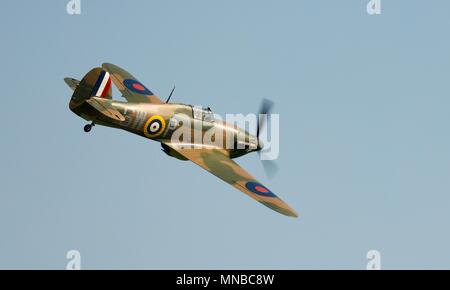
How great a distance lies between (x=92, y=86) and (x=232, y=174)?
223 inches

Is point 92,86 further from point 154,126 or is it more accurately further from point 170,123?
point 170,123

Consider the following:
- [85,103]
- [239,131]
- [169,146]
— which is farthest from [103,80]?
[239,131]

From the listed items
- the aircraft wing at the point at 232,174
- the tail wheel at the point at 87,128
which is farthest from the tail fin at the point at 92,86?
the aircraft wing at the point at 232,174

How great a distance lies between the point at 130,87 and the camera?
3466cm

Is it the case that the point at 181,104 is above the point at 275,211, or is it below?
above

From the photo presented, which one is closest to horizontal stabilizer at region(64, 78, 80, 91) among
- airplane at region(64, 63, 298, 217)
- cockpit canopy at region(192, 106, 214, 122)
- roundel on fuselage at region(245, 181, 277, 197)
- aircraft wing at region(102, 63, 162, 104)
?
airplane at region(64, 63, 298, 217)

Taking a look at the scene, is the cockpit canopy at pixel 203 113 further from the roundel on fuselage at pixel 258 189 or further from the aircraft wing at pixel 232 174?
the roundel on fuselage at pixel 258 189

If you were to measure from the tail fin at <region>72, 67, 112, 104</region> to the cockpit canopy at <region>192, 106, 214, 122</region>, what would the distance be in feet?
12.0

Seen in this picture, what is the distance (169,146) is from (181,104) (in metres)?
1.72

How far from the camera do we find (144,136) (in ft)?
99.9

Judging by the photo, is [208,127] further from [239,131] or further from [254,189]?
[254,189]

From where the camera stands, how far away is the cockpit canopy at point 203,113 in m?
31.4

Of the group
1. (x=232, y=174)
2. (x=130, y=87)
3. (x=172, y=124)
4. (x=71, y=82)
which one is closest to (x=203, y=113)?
(x=172, y=124)

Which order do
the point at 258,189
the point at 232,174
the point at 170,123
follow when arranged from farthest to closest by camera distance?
the point at 170,123 → the point at 232,174 → the point at 258,189
